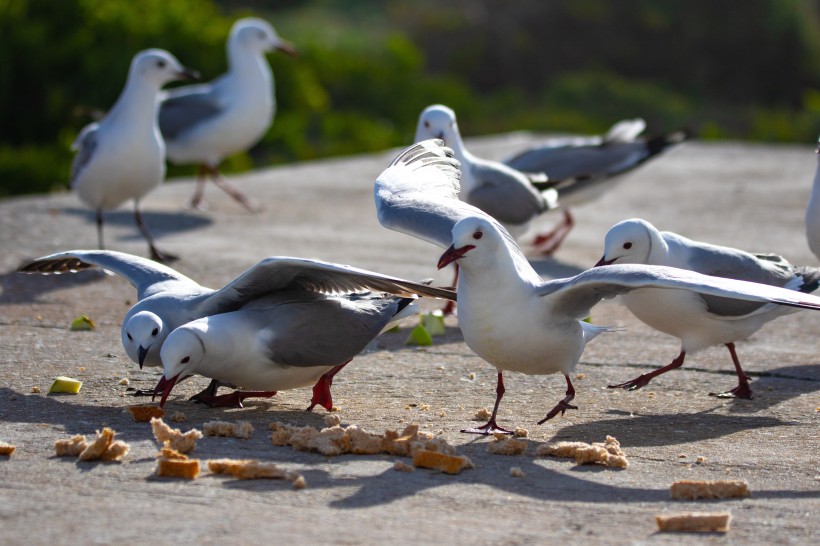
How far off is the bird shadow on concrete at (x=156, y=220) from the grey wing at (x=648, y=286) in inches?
195

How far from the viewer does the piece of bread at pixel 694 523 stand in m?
3.60

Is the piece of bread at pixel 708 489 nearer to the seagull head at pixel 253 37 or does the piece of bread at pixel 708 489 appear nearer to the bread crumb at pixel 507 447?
the bread crumb at pixel 507 447

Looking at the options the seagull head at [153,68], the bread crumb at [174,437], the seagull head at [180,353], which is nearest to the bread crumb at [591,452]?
the bread crumb at [174,437]

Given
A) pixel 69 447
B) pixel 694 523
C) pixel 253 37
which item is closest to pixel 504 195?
pixel 69 447

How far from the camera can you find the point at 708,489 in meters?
3.94

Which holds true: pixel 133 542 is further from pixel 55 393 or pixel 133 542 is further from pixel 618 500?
pixel 55 393

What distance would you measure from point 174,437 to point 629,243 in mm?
2182

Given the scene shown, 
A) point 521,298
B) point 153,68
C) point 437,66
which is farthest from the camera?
point 437,66

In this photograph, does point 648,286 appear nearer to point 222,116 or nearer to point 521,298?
point 521,298

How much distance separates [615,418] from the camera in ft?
16.6

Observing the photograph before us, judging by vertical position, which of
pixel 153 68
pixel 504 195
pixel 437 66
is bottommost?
pixel 504 195

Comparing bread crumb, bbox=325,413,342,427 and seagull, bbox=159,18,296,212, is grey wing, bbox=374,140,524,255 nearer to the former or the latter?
bread crumb, bbox=325,413,342,427

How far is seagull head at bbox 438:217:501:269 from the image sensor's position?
4555 mm

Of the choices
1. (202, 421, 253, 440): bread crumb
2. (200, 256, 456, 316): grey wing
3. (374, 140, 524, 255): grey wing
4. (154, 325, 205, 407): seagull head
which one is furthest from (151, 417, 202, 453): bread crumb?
(374, 140, 524, 255): grey wing
